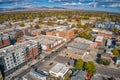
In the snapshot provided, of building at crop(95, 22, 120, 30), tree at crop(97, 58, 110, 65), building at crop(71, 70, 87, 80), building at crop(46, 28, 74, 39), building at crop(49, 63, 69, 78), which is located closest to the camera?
building at crop(71, 70, 87, 80)

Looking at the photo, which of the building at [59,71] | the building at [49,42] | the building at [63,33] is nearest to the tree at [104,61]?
the building at [59,71]

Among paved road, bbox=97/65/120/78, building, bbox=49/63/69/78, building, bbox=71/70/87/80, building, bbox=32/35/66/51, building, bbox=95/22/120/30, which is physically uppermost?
building, bbox=95/22/120/30

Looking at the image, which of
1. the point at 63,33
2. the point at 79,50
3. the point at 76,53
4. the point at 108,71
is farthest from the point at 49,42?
the point at 108,71

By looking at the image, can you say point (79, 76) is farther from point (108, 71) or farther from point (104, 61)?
point (104, 61)

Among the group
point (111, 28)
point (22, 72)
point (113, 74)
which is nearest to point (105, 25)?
point (111, 28)

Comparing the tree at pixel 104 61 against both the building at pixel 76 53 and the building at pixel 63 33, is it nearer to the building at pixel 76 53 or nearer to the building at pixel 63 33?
the building at pixel 76 53

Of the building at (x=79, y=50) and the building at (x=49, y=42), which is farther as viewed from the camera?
Result: the building at (x=49, y=42)

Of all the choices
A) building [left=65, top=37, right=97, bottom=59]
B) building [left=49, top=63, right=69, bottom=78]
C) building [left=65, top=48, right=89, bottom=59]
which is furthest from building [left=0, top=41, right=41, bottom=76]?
building [left=65, top=37, right=97, bottom=59]

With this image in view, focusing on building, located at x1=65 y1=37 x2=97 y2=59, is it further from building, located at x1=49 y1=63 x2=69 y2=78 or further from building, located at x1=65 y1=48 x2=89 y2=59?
building, located at x1=49 y1=63 x2=69 y2=78

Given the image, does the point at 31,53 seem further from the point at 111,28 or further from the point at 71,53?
the point at 111,28
